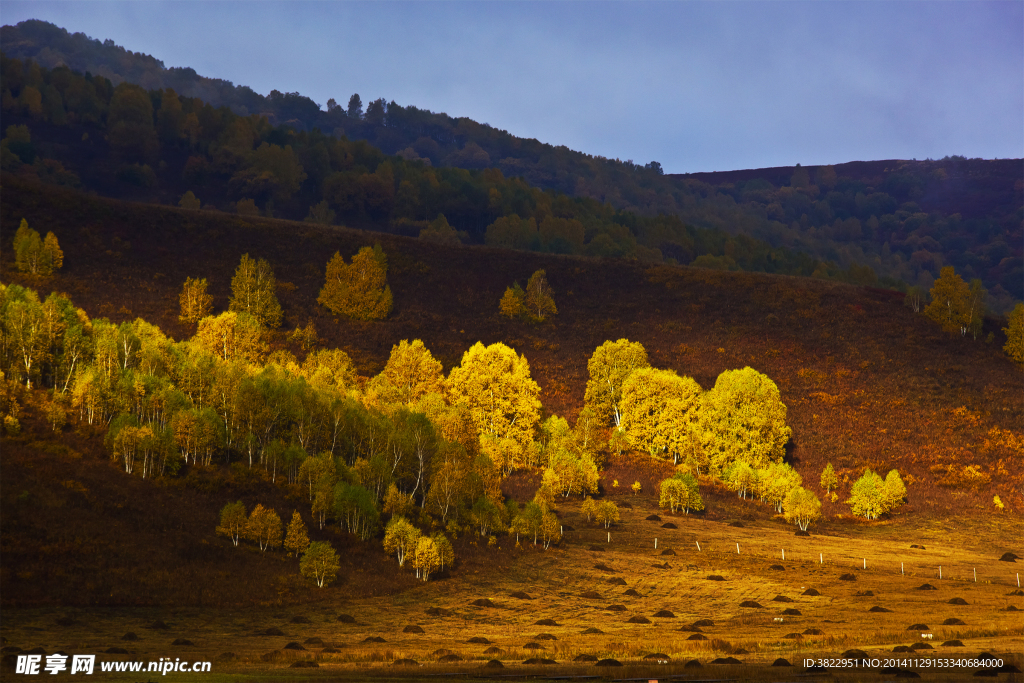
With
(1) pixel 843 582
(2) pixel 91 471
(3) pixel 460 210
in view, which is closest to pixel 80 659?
(2) pixel 91 471

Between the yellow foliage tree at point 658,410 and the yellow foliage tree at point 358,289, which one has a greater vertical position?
the yellow foliage tree at point 358,289

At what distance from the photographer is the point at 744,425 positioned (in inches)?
3091

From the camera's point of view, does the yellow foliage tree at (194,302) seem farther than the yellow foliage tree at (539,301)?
No

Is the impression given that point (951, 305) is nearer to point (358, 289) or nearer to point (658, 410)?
point (658, 410)

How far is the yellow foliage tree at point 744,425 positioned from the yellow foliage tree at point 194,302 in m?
55.2

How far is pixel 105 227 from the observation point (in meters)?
115

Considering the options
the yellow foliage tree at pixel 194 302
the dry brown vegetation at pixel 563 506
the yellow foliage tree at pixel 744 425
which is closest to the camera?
the dry brown vegetation at pixel 563 506

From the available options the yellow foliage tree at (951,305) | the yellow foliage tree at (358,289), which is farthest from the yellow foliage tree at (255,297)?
the yellow foliage tree at (951,305)

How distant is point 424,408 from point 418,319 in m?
39.5

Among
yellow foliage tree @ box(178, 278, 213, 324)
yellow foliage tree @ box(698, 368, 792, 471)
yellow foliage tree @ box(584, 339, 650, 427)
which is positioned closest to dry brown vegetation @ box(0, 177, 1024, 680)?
yellow foliage tree @ box(178, 278, 213, 324)

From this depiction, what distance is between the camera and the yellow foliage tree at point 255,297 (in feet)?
316

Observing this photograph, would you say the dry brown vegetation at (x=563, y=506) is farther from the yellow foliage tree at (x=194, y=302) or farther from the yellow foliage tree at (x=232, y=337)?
the yellow foliage tree at (x=232, y=337)

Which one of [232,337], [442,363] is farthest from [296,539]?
[442,363]

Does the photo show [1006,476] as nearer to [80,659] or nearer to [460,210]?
[80,659]
